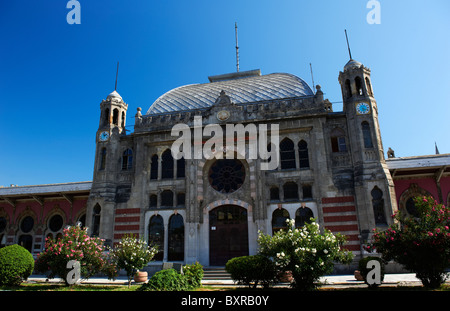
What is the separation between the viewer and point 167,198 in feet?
81.7

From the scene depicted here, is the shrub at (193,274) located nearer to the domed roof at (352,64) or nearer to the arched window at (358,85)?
the arched window at (358,85)

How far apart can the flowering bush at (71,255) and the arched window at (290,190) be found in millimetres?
12602

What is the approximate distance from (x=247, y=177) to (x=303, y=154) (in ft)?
14.4

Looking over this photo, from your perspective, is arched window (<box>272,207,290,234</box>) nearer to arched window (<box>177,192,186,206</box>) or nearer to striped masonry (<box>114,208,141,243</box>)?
arched window (<box>177,192,186,206</box>)

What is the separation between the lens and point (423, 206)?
13.3 meters

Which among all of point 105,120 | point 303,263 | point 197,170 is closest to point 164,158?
point 197,170

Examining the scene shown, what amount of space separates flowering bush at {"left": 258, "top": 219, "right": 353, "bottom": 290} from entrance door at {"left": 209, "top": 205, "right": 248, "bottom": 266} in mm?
9943

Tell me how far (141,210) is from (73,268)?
31.1 ft

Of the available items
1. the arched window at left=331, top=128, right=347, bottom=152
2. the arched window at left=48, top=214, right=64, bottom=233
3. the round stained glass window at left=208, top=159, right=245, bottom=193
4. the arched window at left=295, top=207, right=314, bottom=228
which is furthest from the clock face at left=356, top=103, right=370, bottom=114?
the arched window at left=48, top=214, right=64, bottom=233

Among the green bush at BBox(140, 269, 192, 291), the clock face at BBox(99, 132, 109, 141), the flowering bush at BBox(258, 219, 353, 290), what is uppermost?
the clock face at BBox(99, 132, 109, 141)

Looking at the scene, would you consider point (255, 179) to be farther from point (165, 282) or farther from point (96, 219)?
point (165, 282)

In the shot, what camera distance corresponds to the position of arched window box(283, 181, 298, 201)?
22797 millimetres

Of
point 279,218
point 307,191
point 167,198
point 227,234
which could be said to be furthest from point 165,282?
point 307,191
